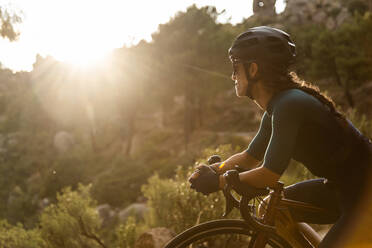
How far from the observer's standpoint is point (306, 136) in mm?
1898

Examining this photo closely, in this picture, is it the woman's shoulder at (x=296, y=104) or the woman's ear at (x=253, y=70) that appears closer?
the woman's shoulder at (x=296, y=104)

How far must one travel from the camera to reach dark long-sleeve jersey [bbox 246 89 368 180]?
5.98 ft

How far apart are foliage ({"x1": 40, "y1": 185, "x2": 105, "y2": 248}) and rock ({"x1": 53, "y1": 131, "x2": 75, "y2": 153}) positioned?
40.3 m

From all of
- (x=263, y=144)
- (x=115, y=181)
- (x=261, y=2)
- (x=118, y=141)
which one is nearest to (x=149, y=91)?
(x=118, y=141)

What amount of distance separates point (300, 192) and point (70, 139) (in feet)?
157

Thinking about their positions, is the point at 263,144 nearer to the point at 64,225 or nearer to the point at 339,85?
the point at 64,225

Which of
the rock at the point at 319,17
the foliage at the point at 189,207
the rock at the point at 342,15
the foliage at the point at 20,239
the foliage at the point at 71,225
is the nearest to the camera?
the foliage at the point at 189,207

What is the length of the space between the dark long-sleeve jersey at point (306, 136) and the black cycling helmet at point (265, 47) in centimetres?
24

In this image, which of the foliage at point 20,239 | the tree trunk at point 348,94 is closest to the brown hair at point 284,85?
the foliage at point 20,239

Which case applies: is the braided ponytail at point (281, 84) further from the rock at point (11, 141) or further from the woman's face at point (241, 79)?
the rock at point (11, 141)

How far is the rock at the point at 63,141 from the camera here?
46.0m

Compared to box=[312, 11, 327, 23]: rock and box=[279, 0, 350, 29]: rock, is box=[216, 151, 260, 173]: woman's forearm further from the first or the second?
box=[312, 11, 327, 23]: rock

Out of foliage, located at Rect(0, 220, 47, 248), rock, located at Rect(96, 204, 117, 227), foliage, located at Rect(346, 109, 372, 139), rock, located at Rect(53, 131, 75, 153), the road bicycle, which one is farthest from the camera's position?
rock, located at Rect(53, 131, 75, 153)

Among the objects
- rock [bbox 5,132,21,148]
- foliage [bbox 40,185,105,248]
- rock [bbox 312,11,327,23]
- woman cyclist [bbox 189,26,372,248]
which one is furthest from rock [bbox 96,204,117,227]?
rock [bbox 312,11,327,23]
